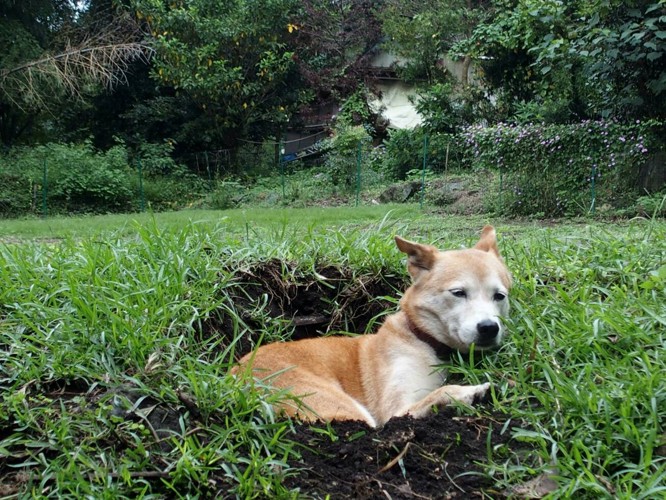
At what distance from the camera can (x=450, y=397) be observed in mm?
3086

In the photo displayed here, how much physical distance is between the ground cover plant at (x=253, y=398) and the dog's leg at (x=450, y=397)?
0.07m

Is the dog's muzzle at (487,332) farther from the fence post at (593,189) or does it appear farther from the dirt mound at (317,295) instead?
the fence post at (593,189)

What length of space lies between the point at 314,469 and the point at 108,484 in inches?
31.2

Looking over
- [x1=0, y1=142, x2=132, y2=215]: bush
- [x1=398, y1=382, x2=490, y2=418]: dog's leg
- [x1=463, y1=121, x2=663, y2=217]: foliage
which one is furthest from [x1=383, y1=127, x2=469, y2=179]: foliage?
[x1=398, y1=382, x2=490, y2=418]: dog's leg

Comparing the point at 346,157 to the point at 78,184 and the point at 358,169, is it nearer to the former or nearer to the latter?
the point at 358,169

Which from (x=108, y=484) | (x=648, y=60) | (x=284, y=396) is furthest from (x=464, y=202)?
(x=108, y=484)

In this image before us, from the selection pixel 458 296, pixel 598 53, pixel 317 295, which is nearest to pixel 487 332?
pixel 458 296

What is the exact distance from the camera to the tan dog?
3434 millimetres

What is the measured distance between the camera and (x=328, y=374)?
3744mm

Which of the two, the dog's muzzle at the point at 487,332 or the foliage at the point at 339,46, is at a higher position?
the foliage at the point at 339,46

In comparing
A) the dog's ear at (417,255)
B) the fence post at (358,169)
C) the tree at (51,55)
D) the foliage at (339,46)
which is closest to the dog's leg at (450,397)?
the dog's ear at (417,255)

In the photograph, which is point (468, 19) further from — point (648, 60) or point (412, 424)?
point (412, 424)

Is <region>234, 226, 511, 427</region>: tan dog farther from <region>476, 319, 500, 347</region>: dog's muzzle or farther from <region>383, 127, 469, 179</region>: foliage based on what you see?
<region>383, 127, 469, 179</region>: foliage

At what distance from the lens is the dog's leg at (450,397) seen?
3.06 meters
